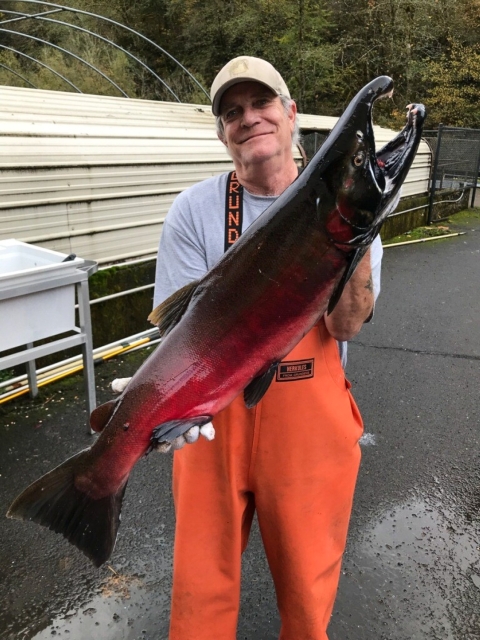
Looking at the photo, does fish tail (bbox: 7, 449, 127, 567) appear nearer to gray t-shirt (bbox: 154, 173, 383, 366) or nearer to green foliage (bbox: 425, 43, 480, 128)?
gray t-shirt (bbox: 154, 173, 383, 366)

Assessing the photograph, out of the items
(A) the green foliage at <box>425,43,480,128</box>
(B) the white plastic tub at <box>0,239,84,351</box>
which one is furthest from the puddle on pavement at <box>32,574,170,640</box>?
(A) the green foliage at <box>425,43,480,128</box>

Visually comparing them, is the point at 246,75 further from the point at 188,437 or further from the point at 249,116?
the point at 188,437

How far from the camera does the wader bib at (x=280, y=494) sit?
6.80 feet

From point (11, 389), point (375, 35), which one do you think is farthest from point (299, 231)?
point (375, 35)

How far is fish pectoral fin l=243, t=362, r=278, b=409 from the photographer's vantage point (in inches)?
70.7

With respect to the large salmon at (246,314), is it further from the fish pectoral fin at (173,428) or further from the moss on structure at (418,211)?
the moss on structure at (418,211)

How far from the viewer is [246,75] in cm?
208

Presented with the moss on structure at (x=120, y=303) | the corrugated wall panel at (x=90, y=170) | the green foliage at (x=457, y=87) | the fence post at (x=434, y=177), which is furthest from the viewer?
the green foliage at (x=457, y=87)

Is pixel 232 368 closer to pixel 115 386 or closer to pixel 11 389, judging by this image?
pixel 115 386

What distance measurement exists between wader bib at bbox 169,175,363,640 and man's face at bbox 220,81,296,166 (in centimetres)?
17

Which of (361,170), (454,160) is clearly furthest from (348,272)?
(454,160)

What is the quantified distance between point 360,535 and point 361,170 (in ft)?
8.91

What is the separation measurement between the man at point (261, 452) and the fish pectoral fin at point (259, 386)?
9.3 inches

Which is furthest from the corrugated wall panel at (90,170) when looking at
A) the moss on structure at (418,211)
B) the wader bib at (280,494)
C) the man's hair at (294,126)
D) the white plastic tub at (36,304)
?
the moss on structure at (418,211)
